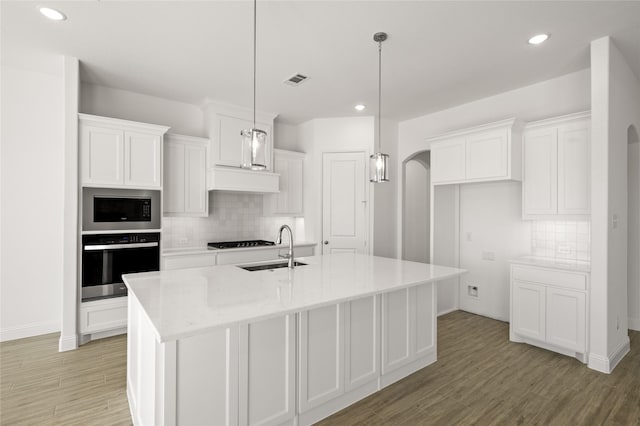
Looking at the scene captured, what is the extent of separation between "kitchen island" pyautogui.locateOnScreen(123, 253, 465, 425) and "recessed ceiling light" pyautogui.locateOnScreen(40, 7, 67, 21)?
2111mm

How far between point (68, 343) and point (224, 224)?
223cm

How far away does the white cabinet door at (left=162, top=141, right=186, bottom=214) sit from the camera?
4.20m

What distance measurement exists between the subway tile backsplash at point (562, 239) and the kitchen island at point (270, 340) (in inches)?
71.5

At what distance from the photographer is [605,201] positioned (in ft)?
9.35

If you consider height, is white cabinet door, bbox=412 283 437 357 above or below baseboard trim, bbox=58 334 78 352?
above

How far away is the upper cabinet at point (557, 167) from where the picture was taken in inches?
128

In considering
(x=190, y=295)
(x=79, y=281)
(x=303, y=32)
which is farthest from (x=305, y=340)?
(x=79, y=281)

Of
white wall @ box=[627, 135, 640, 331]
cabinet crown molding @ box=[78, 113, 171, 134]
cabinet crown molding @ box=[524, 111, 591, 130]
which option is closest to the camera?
cabinet crown molding @ box=[524, 111, 591, 130]

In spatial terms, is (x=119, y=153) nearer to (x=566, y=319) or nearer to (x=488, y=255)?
(x=488, y=255)

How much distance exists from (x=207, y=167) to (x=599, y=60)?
14.1ft

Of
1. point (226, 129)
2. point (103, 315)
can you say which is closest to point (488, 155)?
point (226, 129)

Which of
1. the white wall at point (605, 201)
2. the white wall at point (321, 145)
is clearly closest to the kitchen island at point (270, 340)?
the white wall at point (605, 201)

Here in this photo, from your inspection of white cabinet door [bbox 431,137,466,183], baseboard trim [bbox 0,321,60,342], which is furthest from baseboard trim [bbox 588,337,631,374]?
baseboard trim [bbox 0,321,60,342]

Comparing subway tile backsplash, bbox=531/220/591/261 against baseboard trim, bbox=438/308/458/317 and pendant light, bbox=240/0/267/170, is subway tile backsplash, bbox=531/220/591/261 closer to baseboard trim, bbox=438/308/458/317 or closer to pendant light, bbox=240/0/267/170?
baseboard trim, bbox=438/308/458/317
